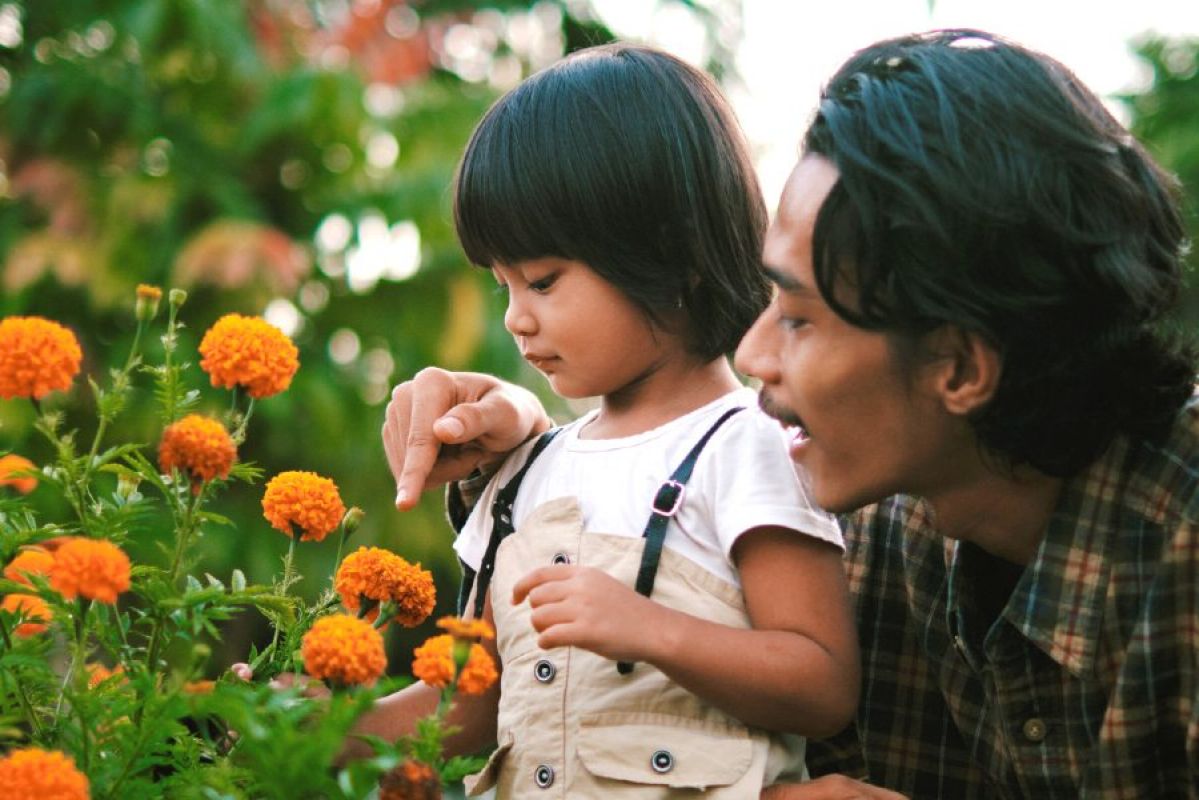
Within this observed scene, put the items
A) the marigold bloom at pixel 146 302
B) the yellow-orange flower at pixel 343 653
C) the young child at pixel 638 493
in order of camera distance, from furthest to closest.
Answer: the young child at pixel 638 493, the marigold bloom at pixel 146 302, the yellow-orange flower at pixel 343 653

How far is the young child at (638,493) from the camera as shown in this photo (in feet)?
4.97

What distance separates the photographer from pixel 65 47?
6.34 m

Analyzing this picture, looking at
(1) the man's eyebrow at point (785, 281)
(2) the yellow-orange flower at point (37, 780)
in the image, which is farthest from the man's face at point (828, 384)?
(2) the yellow-orange flower at point (37, 780)

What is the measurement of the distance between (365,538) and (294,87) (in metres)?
2.00

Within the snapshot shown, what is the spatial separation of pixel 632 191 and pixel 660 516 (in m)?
0.41

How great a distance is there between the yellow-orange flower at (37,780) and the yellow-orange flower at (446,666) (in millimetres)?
278

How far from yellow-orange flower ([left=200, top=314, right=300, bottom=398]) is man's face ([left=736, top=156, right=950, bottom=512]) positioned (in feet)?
1.74

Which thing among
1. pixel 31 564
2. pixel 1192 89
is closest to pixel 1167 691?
pixel 31 564

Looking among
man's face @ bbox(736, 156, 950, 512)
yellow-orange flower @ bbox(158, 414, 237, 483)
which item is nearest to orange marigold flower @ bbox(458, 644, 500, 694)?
yellow-orange flower @ bbox(158, 414, 237, 483)

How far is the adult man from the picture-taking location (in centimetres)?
154

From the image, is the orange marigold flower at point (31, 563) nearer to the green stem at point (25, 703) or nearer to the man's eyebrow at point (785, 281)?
the green stem at point (25, 703)

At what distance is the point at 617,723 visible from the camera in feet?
5.14

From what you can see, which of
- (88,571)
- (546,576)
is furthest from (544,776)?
(88,571)

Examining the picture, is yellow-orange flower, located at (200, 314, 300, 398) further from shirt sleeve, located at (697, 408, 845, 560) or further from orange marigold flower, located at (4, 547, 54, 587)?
shirt sleeve, located at (697, 408, 845, 560)
